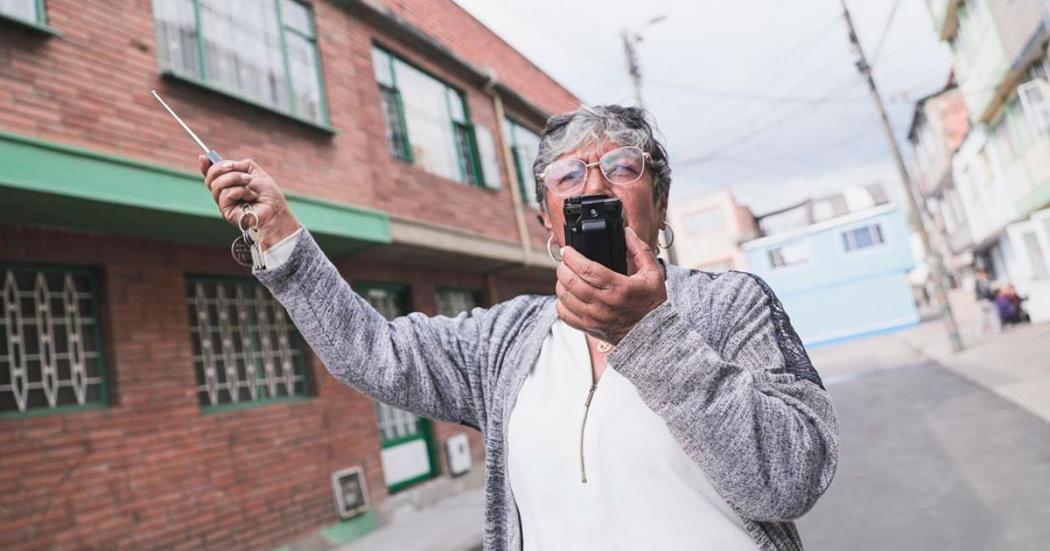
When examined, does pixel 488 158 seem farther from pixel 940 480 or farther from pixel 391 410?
pixel 940 480

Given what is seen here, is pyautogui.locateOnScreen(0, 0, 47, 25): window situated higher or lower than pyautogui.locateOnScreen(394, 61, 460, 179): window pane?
lower

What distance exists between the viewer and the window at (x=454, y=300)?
35.7ft

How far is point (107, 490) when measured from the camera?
Answer: 556cm

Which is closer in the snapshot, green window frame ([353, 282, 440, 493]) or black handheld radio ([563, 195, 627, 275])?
black handheld radio ([563, 195, 627, 275])

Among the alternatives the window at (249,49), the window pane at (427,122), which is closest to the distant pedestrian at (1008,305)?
the window pane at (427,122)

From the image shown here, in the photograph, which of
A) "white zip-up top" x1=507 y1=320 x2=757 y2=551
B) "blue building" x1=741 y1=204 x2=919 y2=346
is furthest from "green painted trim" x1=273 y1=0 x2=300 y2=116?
"blue building" x1=741 y1=204 x2=919 y2=346

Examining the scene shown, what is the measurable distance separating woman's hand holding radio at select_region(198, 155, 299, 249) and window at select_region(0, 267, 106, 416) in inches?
200

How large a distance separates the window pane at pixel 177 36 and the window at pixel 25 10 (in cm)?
105

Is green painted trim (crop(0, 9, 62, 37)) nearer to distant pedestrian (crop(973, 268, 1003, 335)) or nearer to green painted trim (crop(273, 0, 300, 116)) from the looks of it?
green painted trim (crop(273, 0, 300, 116))

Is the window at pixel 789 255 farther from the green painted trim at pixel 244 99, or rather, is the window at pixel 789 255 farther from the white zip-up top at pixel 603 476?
the white zip-up top at pixel 603 476

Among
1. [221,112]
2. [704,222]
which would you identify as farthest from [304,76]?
[704,222]

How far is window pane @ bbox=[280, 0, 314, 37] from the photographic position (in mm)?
8266

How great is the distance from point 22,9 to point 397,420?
597cm

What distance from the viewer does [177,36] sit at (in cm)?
675
